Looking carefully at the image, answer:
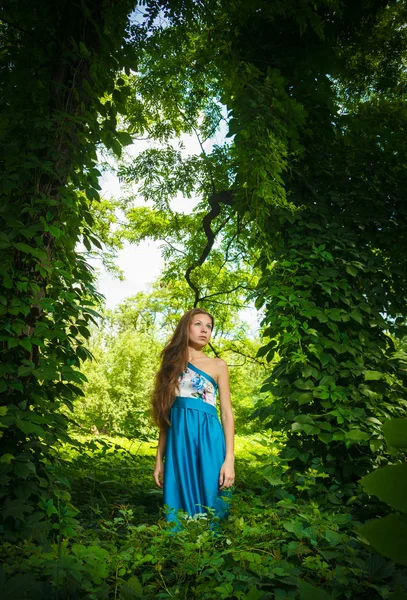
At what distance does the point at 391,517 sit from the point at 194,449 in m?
3.52

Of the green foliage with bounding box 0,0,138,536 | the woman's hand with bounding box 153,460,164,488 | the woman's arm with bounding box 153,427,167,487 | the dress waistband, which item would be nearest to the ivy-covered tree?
the dress waistband

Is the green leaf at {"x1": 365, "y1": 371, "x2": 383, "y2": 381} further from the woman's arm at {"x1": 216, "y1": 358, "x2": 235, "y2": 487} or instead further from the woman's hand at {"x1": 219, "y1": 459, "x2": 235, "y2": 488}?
the woman's hand at {"x1": 219, "y1": 459, "x2": 235, "y2": 488}

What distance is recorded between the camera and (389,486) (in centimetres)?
32

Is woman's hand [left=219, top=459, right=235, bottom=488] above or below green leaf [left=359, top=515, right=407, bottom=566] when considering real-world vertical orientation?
below

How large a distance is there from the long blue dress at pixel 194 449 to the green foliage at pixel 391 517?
3441 millimetres

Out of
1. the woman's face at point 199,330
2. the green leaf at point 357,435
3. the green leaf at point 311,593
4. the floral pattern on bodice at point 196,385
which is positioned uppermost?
the woman's face at point 199,330

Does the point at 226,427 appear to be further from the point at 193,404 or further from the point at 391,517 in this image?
the point at 391,517

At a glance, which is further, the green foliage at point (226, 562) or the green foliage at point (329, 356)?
the green foliage at point (329, 356)

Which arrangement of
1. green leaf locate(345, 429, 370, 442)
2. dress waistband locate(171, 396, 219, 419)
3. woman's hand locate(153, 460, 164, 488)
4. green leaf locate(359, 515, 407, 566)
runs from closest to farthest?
green leaf locate(359, 515, 407, 566), green leaf locate(345, 429, 370, 442), dress waistband locate(171, 396, 219, 419), woman's hand locate(153, 460, 164, 488)

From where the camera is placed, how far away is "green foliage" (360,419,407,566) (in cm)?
32

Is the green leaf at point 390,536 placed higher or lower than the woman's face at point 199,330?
lower

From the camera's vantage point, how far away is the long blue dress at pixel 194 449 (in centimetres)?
358

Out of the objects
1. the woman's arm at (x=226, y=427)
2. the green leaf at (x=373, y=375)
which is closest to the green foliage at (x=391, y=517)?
the green leaf at (x=373, y=375)

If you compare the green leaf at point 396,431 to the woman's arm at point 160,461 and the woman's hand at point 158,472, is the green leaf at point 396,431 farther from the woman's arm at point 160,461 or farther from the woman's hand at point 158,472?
the woman's hand at point 158,472
